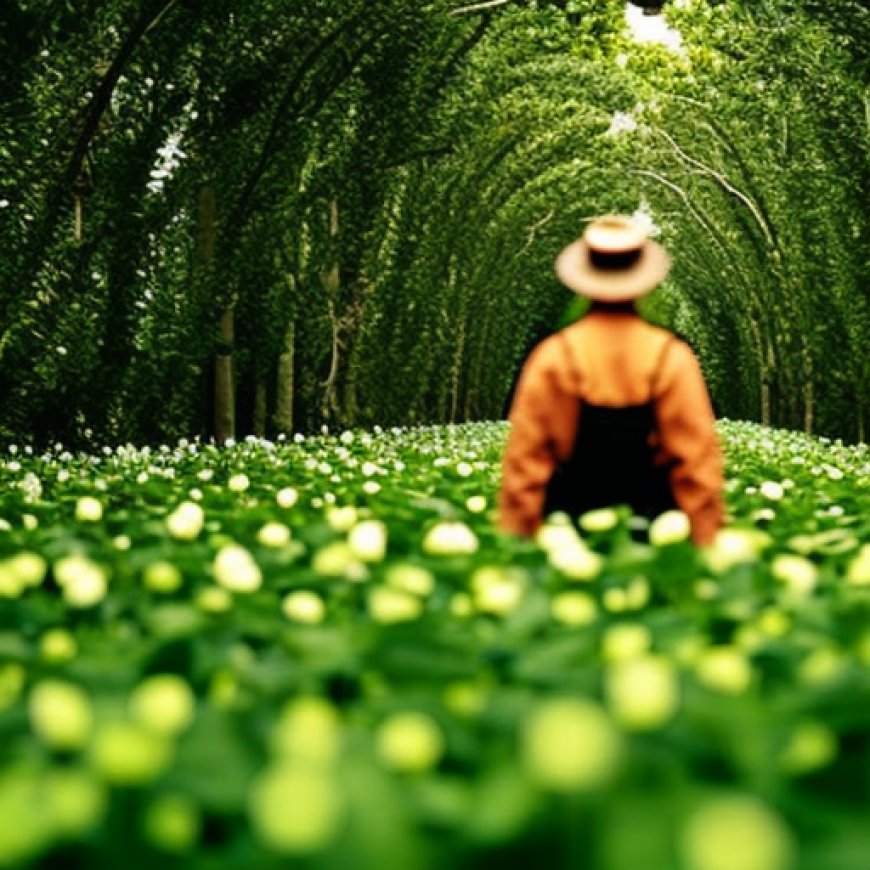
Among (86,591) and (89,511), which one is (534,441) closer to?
(89,511)

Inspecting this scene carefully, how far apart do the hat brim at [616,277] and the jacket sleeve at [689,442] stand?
0.23 metres

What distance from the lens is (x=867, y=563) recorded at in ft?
11.1

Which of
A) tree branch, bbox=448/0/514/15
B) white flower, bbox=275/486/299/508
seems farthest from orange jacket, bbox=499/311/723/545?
tree branch, bbox=448/0/514/15

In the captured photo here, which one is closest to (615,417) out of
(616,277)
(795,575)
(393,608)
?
(616,277)

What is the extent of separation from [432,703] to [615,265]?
331 cm

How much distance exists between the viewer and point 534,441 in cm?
476

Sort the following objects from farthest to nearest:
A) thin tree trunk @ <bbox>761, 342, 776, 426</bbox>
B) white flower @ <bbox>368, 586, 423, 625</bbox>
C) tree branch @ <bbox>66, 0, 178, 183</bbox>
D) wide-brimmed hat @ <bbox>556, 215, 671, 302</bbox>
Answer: thin tree trunk @ <bbox>761, 342, 776, 426</bbox> < tree branch @ <bbox>66, 0, 178, 183</bbox> < wide-brimmed hat @ <bbox>556, 215, 671, 302</bbox> < white flower @ <bbox>368, 586, 423, 625</bbox>

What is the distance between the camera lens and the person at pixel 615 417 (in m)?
4.70

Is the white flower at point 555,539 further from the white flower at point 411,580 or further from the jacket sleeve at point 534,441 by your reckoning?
the jacket sleeve at point 534,441

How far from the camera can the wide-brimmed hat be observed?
478 centimetres

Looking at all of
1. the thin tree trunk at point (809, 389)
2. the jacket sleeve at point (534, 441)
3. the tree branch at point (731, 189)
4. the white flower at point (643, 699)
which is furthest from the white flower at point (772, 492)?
the tree branch at point (731, 189)

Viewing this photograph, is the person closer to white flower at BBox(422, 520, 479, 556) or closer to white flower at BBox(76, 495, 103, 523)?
white flower at BBox(422, 520, 479, 556)

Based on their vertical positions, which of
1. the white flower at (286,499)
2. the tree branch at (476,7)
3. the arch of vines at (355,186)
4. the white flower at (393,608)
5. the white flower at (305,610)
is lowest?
the white flower at (286,499)

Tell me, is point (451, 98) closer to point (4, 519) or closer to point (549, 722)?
point (4, 519)
